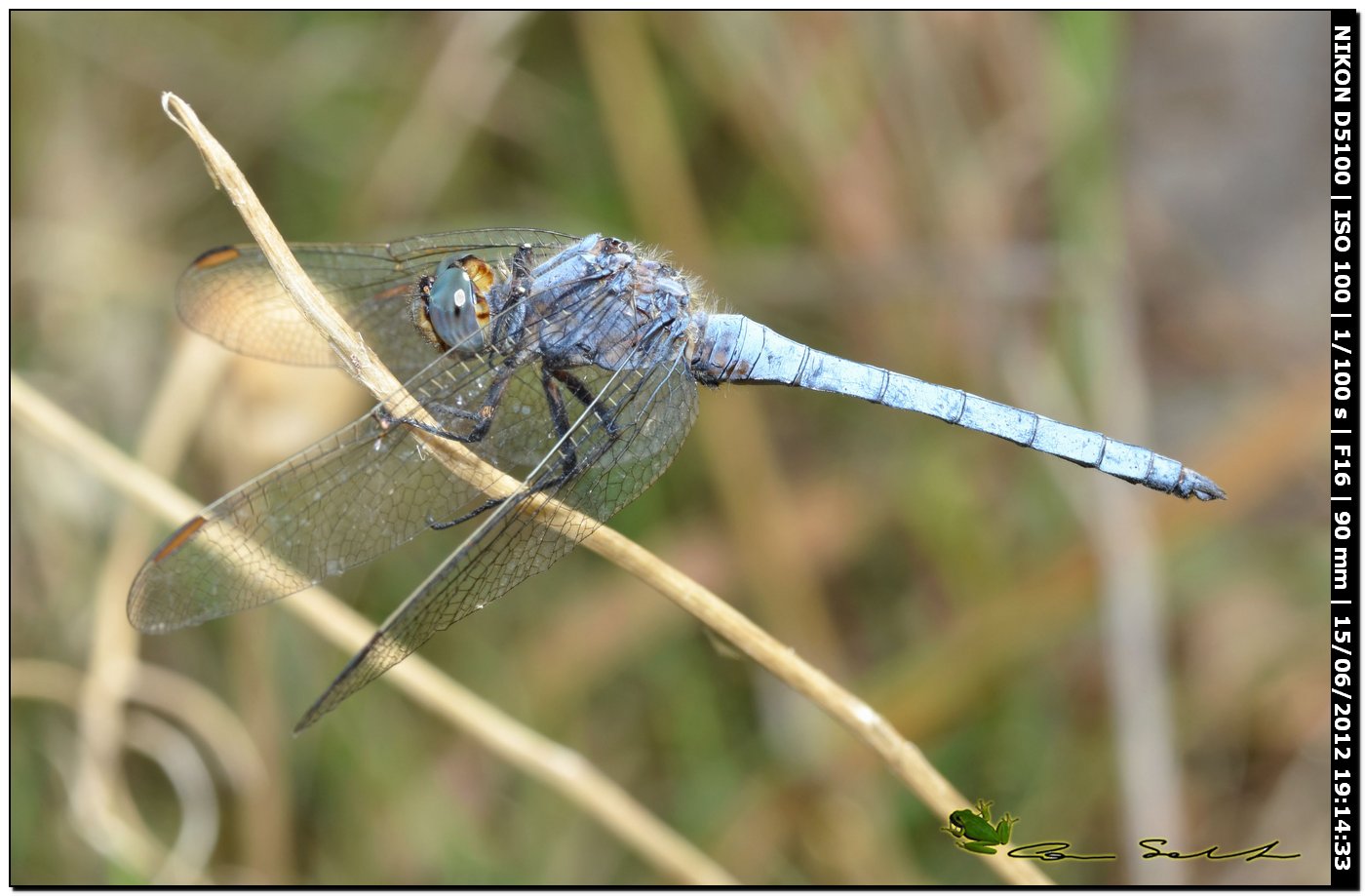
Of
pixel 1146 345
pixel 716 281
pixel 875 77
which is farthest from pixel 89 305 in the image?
pixel 1146 345

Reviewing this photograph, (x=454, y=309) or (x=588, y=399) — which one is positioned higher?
(x=454, y=309)

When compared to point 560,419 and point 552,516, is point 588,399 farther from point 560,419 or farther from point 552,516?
point 552,516

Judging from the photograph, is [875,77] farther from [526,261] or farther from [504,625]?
[504,625]

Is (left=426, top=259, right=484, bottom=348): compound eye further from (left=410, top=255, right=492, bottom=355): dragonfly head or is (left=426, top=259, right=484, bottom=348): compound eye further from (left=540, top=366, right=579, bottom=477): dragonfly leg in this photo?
(left=540, top=366, right=579, bottom=477): dragonfly leg

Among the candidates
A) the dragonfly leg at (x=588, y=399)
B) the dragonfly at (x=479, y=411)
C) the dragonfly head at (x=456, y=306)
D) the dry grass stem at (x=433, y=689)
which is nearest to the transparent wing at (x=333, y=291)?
the dragonfly at (x=479, y=411)

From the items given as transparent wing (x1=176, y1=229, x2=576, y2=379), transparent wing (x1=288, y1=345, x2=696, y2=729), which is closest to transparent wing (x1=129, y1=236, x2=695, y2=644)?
transparent wing (x1=288, y1=345, x2=696, y2=729)

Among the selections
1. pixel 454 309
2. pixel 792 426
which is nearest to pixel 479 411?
pixel 454 309

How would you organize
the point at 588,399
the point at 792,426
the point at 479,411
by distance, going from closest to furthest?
the point at 479,411
the point at 588,399
the point at 792,426
